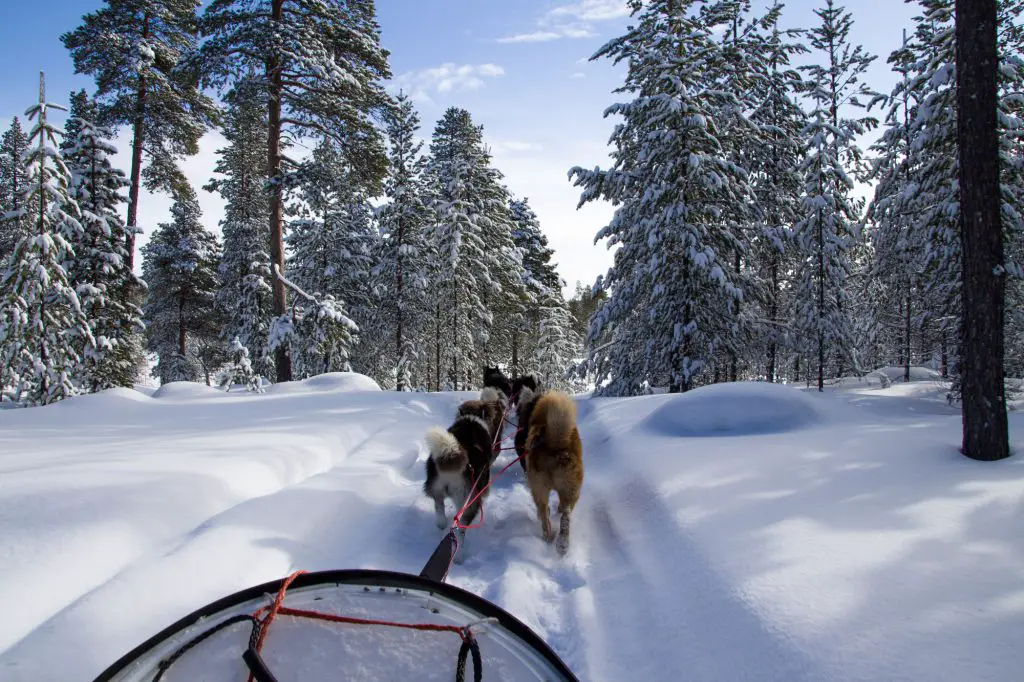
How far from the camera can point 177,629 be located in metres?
1.68

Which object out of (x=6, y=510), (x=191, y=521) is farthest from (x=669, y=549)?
(x=6, y=510)

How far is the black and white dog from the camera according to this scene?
4453mm

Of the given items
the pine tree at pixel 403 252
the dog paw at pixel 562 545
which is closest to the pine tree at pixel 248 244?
the pine tree at pixel 403 252

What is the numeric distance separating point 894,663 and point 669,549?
180cm

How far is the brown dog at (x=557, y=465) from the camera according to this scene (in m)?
4.62

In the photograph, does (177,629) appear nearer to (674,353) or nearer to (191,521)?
(191,521)

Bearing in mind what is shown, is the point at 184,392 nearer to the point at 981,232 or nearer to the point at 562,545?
the point at 562,545

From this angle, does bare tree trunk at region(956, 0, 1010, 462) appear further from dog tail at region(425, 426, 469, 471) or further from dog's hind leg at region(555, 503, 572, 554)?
dog tail at region(425, 426, 469, 471)

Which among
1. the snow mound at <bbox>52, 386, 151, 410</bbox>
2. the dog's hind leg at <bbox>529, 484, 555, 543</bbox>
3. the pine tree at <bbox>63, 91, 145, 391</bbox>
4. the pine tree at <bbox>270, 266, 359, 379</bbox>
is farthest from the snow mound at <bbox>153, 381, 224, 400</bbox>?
the dog's hind leg at <bbox>529, 484, 555, 543</bbox>

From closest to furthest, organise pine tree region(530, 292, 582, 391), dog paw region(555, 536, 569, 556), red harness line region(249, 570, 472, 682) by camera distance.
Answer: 1. red harness line region(249, 570, 472, 682)
2. dog paw region(555, 536, 569, 556)
3. pine tree region(530, 292, 582, 391)

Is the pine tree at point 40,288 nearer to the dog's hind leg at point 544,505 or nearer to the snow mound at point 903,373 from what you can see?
the dog's hind leg at point 544,505

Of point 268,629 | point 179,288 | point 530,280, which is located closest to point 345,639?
point 268,629

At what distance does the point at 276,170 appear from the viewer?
13.7 metres

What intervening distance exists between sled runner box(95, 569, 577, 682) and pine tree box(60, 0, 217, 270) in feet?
62.5
